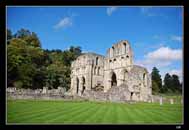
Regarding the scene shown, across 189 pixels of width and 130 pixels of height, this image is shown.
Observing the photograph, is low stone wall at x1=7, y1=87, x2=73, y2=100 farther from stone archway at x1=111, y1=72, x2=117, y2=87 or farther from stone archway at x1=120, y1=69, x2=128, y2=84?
stone archway at x1=111, y1=72, x2=117, y2=87

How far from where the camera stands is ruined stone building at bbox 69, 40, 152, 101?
1694cm

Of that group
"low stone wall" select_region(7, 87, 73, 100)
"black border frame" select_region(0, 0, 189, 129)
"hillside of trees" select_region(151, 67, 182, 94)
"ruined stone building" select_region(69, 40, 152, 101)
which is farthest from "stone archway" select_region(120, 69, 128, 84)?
"black border frame" select_region(0, 0, 189, 129)

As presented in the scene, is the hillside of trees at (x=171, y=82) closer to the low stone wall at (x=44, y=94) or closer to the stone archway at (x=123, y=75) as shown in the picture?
the stone archway at (x=123, y=75)

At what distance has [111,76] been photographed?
73.4 ft

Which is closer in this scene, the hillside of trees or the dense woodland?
the hillside of trees

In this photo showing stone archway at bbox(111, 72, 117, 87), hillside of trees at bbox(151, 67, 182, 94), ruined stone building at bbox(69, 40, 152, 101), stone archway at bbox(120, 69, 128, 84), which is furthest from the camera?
stone archway at bbox(111, 72, 117, 87)

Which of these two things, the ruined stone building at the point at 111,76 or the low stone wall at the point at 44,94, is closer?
the low stone wall at the point at 44,94

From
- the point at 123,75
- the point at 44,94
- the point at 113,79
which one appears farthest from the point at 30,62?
the point at 113,79

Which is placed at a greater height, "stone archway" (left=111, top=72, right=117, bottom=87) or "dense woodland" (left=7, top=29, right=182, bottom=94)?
"dense woodland" (left=7, top=29, right=182, bottom=94)

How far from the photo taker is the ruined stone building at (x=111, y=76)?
1694 centimetres
